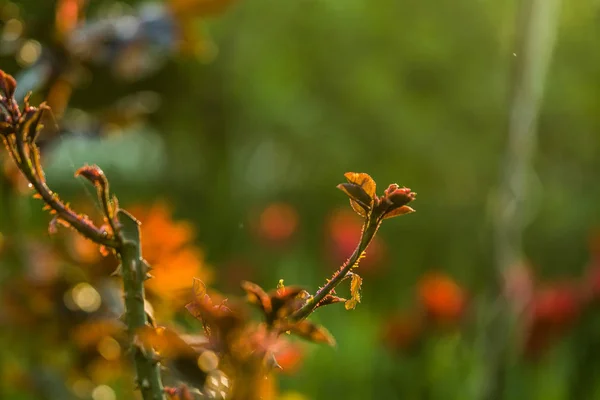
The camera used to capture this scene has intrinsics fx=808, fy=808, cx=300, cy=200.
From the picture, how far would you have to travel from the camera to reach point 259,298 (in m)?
0.28

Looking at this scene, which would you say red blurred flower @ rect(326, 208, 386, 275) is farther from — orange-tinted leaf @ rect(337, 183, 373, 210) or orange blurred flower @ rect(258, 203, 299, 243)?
orange-tinted leaf @ rect(337, 183, 373, 210)

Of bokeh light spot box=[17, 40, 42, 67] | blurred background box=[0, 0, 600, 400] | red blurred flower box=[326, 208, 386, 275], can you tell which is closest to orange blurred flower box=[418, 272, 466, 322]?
blurred background box=[0, 0, 600, 400]

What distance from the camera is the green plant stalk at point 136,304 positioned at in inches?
11.4

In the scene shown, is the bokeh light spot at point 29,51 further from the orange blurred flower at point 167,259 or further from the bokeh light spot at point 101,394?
the bokeh light spot at point 101,394

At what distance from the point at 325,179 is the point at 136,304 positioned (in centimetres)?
323

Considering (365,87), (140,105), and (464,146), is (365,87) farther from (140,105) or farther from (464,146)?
(140,105)

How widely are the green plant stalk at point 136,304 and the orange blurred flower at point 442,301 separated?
1203mm

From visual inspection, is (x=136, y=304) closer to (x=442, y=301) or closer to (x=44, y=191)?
(x=44, y=191)

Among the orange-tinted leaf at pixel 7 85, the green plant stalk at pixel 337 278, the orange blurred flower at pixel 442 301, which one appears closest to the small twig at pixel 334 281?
the green plant stalk at pixel 337 278

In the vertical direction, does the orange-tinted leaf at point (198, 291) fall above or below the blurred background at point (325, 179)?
above

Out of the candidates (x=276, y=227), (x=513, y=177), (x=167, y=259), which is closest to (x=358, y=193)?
(x=167, y=259)

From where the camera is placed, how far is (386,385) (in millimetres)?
1508

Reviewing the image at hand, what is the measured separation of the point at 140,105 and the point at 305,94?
268 cm

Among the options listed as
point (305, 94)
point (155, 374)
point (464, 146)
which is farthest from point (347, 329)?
point (305, 94)
